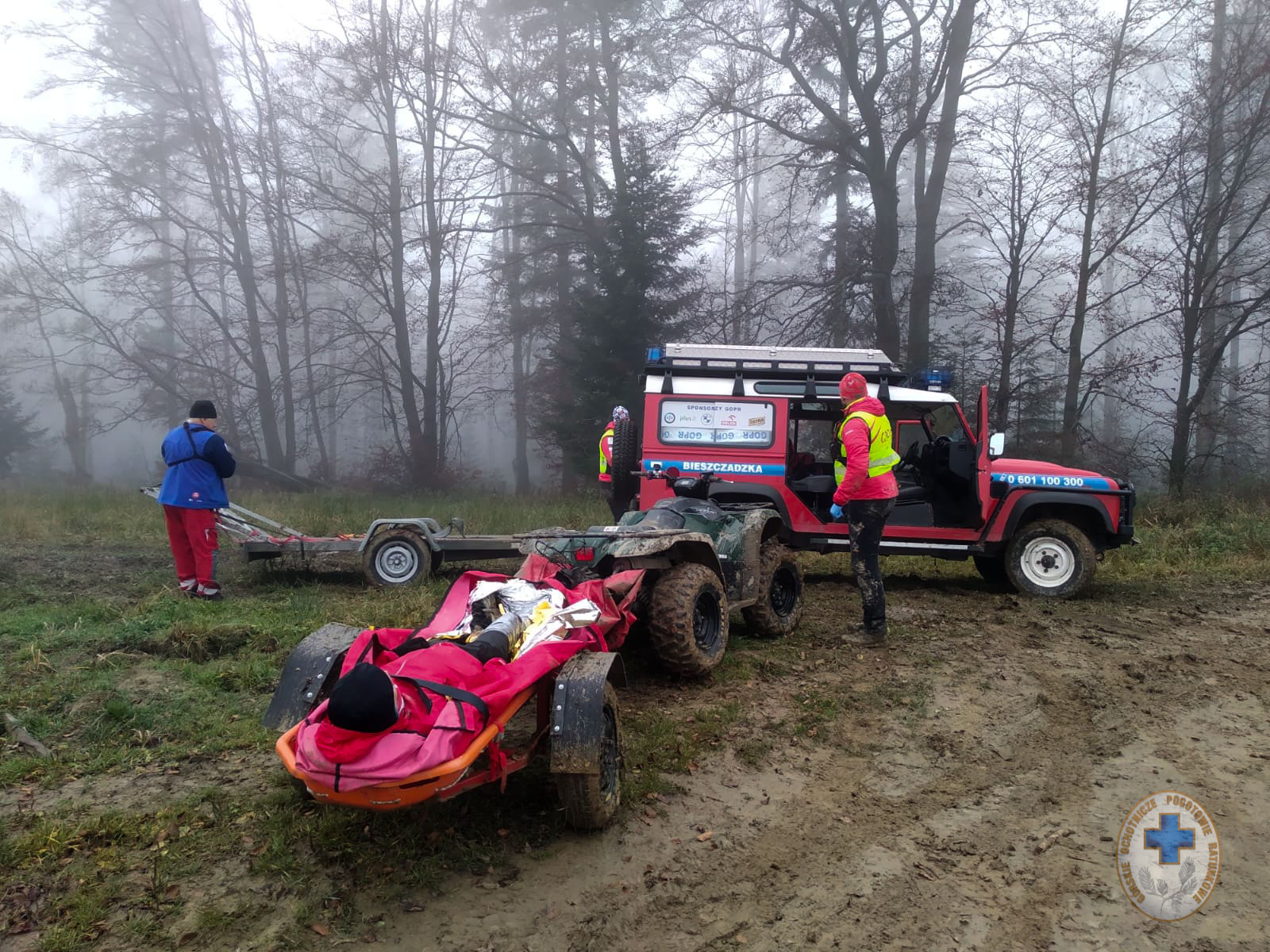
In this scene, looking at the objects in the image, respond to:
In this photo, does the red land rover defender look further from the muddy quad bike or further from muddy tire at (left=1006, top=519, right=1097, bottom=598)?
the muddy quad bike

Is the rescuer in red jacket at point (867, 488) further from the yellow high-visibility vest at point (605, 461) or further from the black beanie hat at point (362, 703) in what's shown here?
the black beanie hat at point (362, 703)

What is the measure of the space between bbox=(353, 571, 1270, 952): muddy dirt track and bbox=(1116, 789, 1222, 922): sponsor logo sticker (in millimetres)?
53

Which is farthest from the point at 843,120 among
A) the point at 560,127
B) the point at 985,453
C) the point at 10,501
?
the point at 10,501

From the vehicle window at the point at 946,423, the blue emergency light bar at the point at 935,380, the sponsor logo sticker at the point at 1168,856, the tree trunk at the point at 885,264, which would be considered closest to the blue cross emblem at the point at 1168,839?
the sponsor logo sticker at the point at 1168,856

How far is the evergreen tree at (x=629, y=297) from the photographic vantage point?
56.7ft

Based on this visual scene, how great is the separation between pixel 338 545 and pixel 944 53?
1383 cm

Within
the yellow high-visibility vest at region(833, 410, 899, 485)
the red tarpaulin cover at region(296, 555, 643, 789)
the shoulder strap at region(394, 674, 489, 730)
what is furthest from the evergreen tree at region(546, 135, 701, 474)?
the shoulder strap at region(394, 674, 489, 730)

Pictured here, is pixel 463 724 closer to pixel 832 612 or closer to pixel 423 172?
pixel 832 612

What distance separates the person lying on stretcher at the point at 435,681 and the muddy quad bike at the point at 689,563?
889mm

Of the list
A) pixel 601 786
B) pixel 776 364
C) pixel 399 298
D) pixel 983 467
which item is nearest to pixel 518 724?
pixel 601 786

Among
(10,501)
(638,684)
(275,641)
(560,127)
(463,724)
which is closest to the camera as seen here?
(463,724)

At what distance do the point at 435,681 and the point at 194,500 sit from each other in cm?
539

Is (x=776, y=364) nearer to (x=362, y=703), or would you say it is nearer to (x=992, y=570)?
(x=992, y=570)

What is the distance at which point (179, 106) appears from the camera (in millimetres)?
22922
